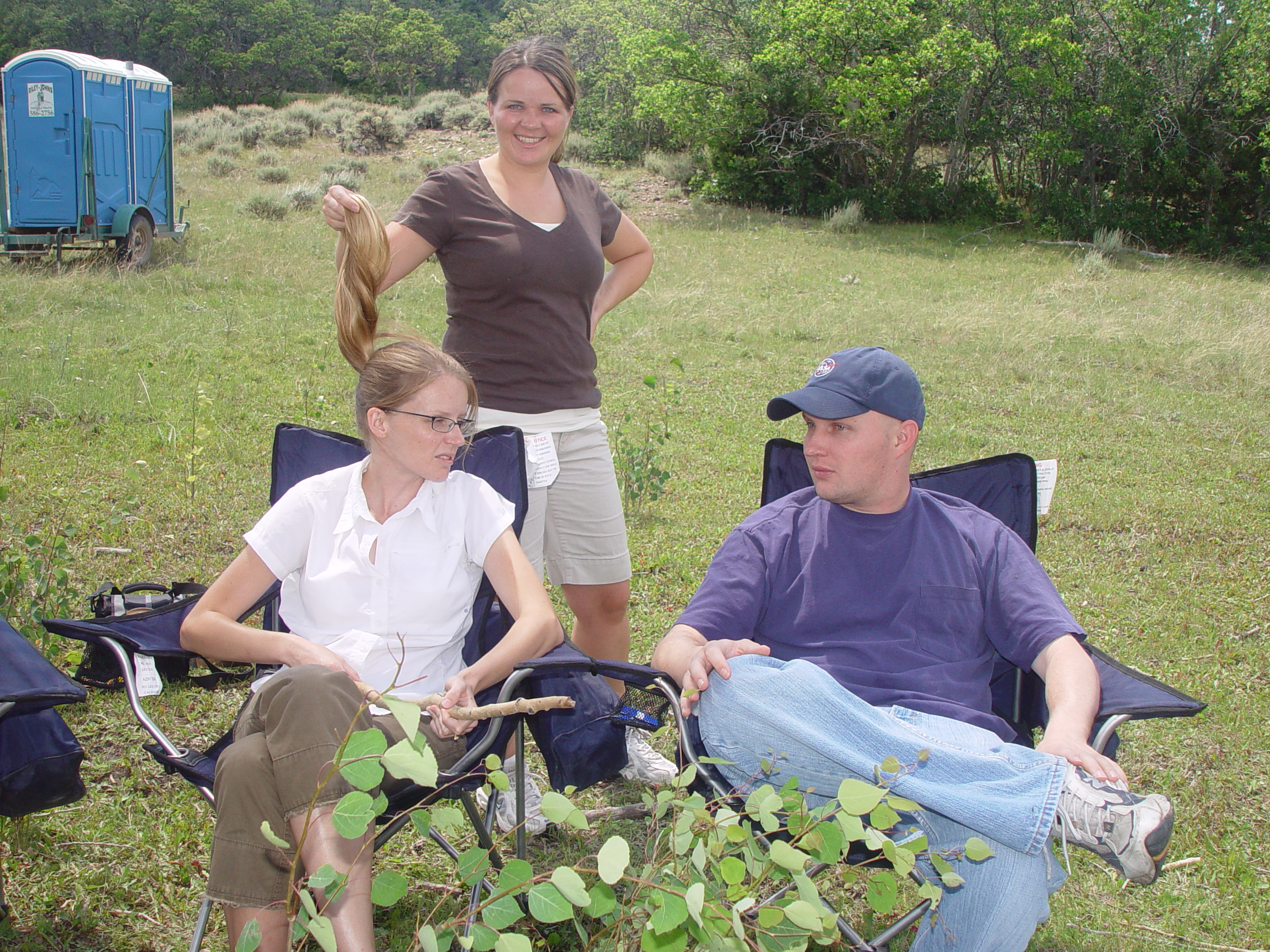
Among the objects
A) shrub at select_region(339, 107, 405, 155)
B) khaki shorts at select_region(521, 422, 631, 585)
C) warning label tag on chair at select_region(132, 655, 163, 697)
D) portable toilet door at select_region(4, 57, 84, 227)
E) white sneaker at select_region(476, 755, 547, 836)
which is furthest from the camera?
shrub at select_region(339, 107, 405, 155)

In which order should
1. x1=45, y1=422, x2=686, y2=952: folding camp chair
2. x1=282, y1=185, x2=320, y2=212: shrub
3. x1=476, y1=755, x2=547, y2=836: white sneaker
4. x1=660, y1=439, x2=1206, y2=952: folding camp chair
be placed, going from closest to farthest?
x1=660, y1=439, x2=1206, y2=952: folding camp chair
x1=45, y1=422, x2=686, y2=952: folding camp chair
x1=476, y1=755, x2=547, y2=836: white sneaker
x1=282, y1=185, x2=320, y2=212: shrub

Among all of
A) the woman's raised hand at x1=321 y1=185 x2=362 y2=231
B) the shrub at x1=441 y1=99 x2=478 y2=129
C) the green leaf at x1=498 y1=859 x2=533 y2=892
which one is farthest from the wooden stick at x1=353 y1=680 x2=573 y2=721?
the shrub at x1=441 y1=99 x2=478 y2=129

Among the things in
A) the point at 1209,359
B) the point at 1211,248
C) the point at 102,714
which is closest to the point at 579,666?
the point at 102,714

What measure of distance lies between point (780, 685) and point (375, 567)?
897 millimetres

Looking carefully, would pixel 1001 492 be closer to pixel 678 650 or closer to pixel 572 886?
pixel 678 650

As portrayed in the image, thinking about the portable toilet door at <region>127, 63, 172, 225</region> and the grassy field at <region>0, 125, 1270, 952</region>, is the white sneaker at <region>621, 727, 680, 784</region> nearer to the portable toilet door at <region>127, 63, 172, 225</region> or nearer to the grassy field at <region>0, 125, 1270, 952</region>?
the grassy field at <region>0, 125, 1270, 952</region>

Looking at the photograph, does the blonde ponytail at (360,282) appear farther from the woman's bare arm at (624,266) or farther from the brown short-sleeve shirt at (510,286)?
the woman's bare arm at (624,266)

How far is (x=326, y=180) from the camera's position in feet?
58.3

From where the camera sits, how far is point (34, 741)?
6.05 ft

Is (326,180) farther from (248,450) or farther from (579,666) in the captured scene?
(579,666)

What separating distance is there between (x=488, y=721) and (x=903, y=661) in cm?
89

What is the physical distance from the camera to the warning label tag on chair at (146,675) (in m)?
2.08

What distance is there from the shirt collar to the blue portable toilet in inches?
369

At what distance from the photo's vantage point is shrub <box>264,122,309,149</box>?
2409 cm
